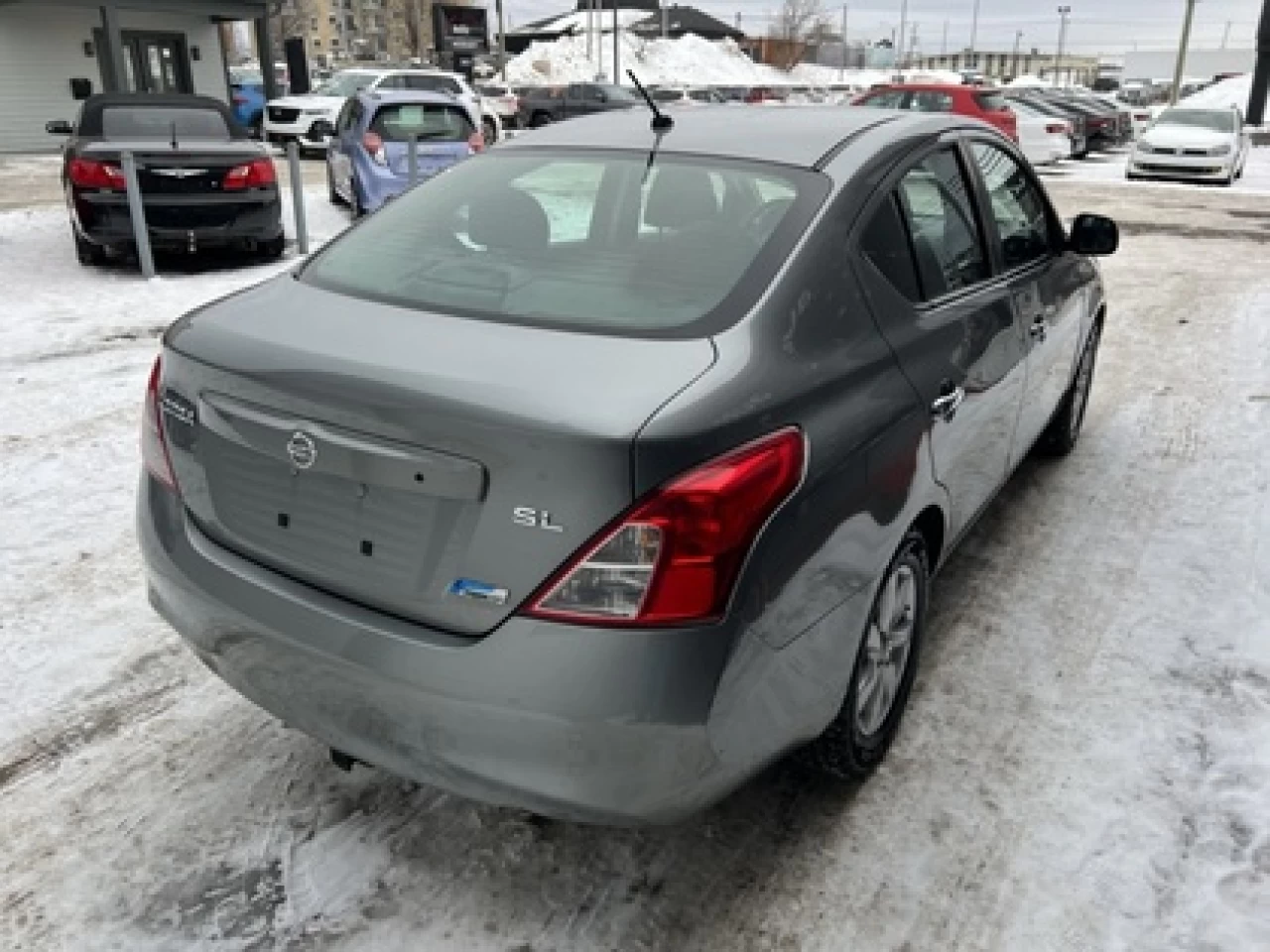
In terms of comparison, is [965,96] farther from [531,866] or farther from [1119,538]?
[531,866]

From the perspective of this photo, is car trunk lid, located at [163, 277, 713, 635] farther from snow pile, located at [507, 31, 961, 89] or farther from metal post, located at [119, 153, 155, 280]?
snow pile, located at [507, 31, 961, 89]

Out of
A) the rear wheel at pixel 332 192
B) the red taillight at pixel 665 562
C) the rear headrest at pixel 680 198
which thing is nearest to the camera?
the red taillight at pixel 665 562

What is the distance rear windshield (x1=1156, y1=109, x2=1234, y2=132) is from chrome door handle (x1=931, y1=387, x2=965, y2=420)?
63.2 ft

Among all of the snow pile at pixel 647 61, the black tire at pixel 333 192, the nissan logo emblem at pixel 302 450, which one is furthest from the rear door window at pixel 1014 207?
the snow pile at pixel 647 61

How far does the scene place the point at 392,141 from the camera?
1124cm

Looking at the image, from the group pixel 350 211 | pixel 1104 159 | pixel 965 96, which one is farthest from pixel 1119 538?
pixel 1104 159

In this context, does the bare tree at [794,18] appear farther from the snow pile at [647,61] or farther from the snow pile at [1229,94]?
the snow pile at [1229,94]

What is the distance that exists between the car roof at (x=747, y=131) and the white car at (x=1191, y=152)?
56.8 feet

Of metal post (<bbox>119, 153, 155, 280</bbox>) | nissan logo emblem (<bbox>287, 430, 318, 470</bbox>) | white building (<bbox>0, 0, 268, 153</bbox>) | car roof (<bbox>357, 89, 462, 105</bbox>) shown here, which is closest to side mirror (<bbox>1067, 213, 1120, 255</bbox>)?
nissan logo emblem (<bbox>287, 430, 318, 470</bbox>)

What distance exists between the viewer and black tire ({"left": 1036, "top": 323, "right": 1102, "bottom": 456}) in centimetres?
461

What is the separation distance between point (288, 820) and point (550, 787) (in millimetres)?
964

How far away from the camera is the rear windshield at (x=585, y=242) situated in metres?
2.26

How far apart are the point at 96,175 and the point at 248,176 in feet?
3.77

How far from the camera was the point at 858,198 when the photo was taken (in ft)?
8.30
